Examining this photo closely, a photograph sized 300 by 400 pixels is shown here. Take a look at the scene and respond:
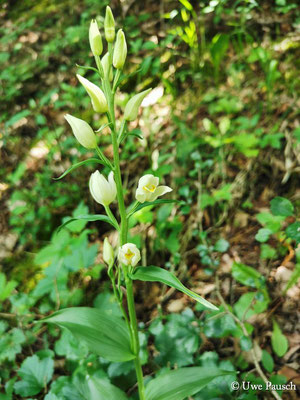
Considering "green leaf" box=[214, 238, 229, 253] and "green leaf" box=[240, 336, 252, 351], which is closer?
"green leaf" box=[240, 336, 252, 351]

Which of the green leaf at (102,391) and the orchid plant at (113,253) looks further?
the green leaf at (102,391)

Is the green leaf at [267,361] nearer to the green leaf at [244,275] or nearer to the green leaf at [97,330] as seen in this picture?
the green leaf at [244,275]

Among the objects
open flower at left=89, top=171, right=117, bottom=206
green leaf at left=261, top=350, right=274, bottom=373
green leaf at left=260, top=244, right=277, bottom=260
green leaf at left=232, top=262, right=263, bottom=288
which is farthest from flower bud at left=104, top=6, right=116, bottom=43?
green leaf at left=261, top=350, right=274, bottom=373

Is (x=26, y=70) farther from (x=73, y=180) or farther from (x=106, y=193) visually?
(x=106, y=193)

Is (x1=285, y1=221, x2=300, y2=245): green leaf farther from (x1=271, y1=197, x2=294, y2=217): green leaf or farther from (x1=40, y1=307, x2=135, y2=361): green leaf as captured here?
(x1=40, y1=307, x2=135, y2=361): green leaf

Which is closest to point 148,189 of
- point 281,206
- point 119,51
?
point 119,51

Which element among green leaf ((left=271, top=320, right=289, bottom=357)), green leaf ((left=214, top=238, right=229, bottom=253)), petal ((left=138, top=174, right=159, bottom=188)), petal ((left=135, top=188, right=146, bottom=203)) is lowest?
green leaf ((left=271, top=320, right=289, bottom=357))

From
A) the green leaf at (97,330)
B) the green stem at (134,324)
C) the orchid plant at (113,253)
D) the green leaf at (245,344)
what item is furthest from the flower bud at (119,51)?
the green leaf at (245,344)
